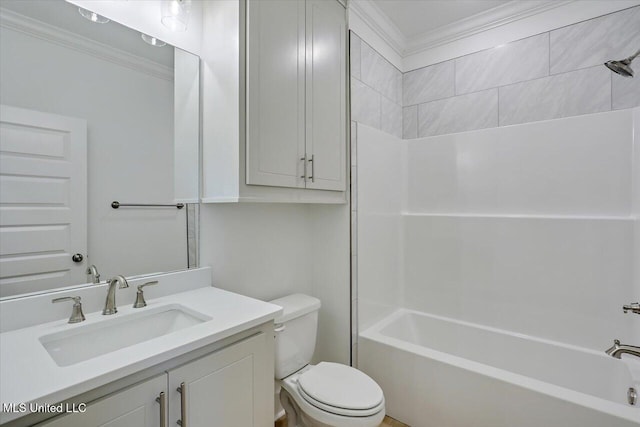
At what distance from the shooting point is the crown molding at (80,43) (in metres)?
1.10

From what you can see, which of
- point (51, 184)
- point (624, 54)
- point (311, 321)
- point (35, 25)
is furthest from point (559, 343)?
point (35, 25)

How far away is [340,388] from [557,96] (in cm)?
223

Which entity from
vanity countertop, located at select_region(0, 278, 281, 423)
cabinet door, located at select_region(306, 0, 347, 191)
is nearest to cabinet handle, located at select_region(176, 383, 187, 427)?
vanity countertop, located at select_region(0, 278, 281, 423)

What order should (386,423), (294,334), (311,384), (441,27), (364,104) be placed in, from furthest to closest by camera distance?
(441,27) < (364,104) < (386,423) < (294,334) < (311,384)

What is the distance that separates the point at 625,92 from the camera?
1.79 m

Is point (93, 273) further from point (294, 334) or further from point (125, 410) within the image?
point (294, 334)

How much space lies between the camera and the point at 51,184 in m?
1.16

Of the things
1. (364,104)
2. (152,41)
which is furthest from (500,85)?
(152,41)

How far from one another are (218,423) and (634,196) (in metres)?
2.35

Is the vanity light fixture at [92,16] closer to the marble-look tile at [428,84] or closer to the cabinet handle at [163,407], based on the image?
the cabinet handle at [163,407]

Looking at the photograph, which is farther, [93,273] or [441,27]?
[441,27]

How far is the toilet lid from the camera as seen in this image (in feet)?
4.60

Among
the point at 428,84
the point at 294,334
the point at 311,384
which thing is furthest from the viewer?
the point at 428,84

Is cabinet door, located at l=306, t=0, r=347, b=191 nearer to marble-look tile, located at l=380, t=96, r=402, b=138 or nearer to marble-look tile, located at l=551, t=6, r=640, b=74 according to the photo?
marble-look tile, located at l=380, t=96, r=402, b=138
